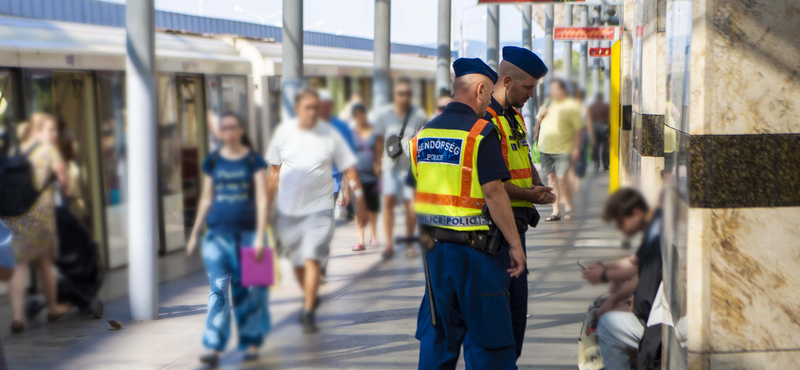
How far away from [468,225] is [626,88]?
5.95m

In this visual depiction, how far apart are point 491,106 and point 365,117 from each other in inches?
→ 173

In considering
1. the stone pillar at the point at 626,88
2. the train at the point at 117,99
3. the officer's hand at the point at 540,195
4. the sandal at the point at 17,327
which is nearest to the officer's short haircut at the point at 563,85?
the stone pillar at the point at 626,88

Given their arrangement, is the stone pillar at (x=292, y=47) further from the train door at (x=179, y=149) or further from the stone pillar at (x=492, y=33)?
the stone pillar at (x=492, y=33)

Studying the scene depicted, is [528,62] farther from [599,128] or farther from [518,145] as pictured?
[599,128]

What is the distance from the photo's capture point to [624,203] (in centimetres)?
325

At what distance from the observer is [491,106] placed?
14.0 ft

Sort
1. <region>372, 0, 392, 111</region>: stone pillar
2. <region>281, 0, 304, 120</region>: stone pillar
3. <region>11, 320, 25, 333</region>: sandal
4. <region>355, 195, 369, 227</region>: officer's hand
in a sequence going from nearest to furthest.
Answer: <region>11, 320, 25, 333</region>: sandal < <region>281, 0, 304, 120</region>: stone pillar < <region>355, 195, 369, 227</region>: officer's hand < <region>372, 0, 392, 111</region>: stone pillar

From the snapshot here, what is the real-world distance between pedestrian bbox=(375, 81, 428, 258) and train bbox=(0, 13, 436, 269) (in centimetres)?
158

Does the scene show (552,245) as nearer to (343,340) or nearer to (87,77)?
(343,340)

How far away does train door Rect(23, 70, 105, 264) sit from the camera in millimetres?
6828

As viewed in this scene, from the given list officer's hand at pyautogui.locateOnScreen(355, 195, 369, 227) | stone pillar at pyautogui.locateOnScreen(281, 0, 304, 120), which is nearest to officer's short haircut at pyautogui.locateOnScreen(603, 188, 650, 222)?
stone pillar at pyautogui.locateOnScreen(281, 0, 304, 120)

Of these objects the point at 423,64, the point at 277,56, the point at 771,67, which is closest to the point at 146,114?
the point at 771,67

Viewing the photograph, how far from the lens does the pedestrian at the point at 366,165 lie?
8.11 metres

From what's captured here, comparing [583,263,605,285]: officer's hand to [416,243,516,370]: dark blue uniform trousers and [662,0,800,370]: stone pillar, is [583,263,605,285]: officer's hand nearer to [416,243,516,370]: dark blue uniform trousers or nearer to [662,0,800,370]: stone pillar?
[416,243,516,370]: dark blue uniform trousers
